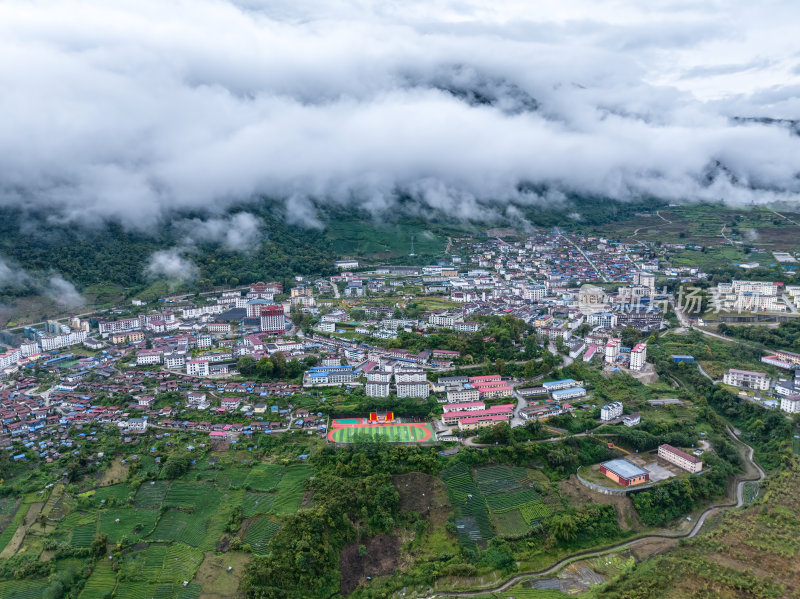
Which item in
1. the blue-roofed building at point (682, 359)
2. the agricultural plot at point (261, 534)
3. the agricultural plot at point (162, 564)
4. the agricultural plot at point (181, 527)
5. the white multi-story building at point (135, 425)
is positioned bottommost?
the agricultural plot at point (162, 564)

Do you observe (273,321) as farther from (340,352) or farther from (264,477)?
(264,477)

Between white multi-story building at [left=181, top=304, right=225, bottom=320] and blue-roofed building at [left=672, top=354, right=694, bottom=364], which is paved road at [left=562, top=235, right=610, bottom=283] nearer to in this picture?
blue-roofed building at [left=672, top=354, right=694, bottom=364]

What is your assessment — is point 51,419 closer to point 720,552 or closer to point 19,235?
point 720,552

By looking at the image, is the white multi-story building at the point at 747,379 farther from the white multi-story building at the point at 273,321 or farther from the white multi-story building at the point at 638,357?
the white multi-story building at the point at 273,321

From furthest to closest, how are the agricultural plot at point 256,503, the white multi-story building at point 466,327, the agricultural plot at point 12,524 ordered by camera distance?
the white multi-story building at point 466,327
the agricultural plot at point 256,503
the agricultural plot at point 12,524

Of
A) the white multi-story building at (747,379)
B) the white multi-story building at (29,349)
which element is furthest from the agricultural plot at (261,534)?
the white multi-story building at (29,349)

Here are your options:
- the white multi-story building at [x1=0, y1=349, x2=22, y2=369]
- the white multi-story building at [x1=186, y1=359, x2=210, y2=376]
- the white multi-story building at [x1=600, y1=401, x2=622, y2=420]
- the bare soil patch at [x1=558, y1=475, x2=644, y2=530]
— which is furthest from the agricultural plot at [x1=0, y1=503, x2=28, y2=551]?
the white multi-story building at [x1=600, y1=401, x2=622, y2=420]
